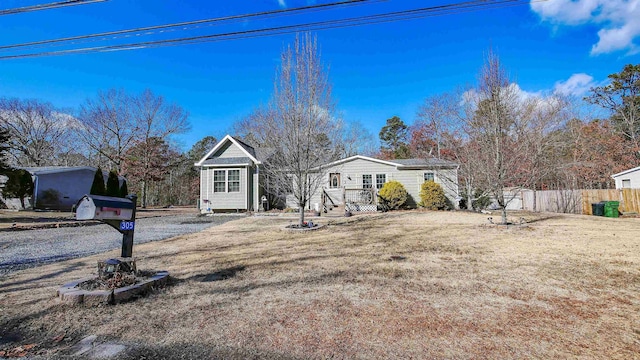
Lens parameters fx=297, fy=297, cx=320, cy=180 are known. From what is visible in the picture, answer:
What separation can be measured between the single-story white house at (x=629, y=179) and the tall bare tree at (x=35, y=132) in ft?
153

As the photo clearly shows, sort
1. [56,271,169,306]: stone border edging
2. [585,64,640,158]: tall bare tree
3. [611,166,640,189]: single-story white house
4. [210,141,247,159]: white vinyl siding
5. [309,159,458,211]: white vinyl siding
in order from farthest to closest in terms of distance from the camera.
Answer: [585,64,640,158]: tall bare tree, [210,141,247,159]: white vinyl siding, [611,166,640,189]: single-story white house, [309,159,458,211]: white vinyl siding, [56,271,169,306]: stone border edging

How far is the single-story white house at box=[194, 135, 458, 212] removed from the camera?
18.2m

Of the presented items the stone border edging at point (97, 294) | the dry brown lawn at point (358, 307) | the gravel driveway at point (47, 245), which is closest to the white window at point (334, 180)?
the gravel driveway at point (47, 245)

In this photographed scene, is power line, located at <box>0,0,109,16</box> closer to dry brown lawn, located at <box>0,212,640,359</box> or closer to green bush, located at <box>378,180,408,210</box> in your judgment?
dry brown lawn, located at <box>0,212,640,359</box>

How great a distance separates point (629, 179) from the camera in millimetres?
19094

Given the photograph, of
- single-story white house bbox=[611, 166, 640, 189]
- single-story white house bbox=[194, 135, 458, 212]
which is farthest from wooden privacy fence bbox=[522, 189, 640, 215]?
single-story white house bbox=[194, 135, 458, 212]

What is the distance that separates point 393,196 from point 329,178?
4.30 m

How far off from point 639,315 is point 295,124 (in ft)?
27.8

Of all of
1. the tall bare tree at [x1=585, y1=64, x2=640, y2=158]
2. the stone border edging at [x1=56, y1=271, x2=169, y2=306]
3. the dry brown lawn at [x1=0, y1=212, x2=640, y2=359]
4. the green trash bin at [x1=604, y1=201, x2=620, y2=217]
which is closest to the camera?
the dry brown lawn at [x1=0, y1=212, x2=640, y2=359]

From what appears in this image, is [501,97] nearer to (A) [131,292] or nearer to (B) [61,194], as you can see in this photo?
(A) [131,292]

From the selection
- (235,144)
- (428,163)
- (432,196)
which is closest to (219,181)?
(235,144)

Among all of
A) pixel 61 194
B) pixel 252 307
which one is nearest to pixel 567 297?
pixel 252 307

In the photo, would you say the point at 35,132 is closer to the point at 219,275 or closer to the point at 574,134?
the point at 219,275

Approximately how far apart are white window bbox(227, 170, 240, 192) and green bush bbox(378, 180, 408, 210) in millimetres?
8611
